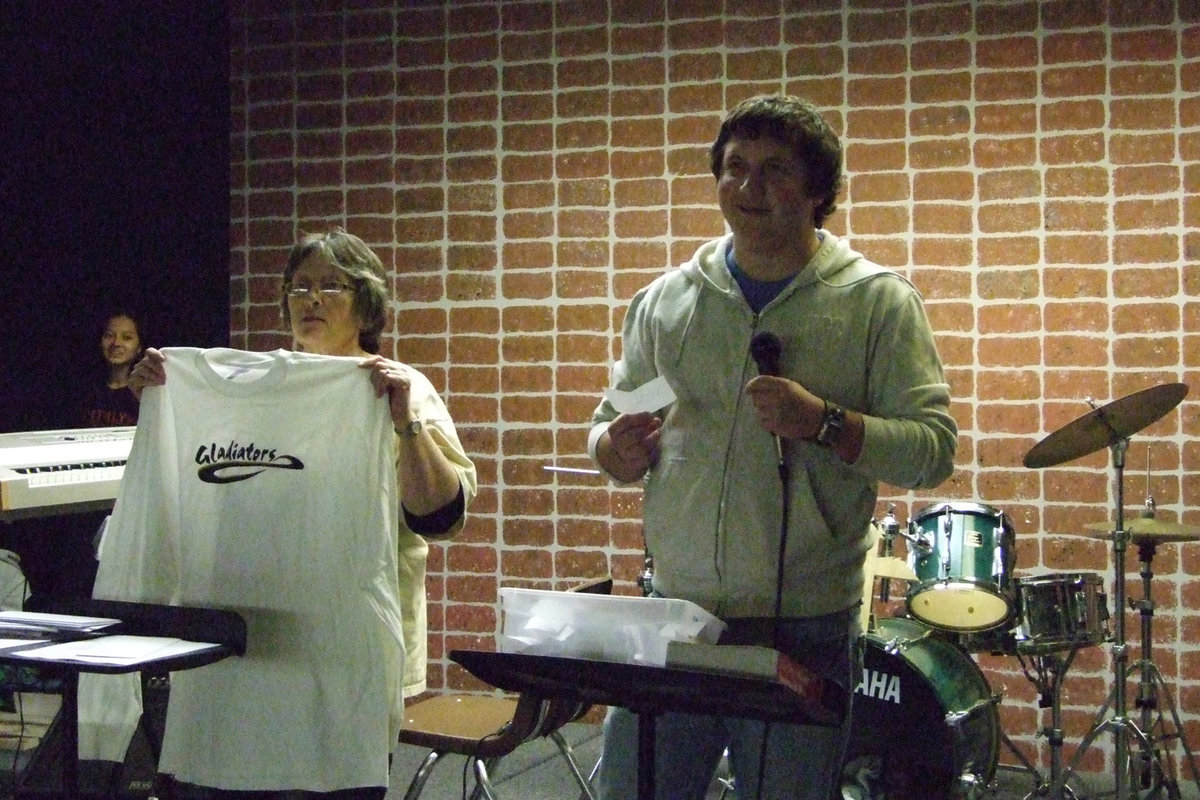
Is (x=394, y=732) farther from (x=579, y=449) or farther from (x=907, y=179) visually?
(x=907, y=179)

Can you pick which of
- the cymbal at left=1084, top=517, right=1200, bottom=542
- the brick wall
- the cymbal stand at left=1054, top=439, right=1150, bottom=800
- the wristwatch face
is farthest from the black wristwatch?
the brick wall

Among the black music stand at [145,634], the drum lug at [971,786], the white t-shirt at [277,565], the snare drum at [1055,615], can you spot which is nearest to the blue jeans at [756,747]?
the white t-shirt at [277,565]

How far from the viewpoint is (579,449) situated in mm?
4809

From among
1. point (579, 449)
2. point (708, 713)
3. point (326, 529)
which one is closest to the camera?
point (708, 713)

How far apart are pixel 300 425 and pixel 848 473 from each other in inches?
35.2

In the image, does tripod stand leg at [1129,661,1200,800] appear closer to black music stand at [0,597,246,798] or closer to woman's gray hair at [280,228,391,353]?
woman's gray hair at [280,228,391,353]

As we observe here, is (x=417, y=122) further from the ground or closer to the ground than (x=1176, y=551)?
further from the ground

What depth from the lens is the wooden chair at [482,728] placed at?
2998mm

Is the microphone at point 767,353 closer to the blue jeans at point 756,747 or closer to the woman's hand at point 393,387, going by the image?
the blue jeans at point 756,747

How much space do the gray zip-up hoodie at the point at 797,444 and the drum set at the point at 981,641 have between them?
6.15 feet

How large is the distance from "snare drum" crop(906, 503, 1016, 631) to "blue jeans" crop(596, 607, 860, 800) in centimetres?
189

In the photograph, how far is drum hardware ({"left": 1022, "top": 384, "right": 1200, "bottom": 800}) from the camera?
3.71 meters

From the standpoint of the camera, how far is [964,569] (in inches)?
150

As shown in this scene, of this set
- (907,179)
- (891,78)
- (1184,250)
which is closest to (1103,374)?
(1184,250)
